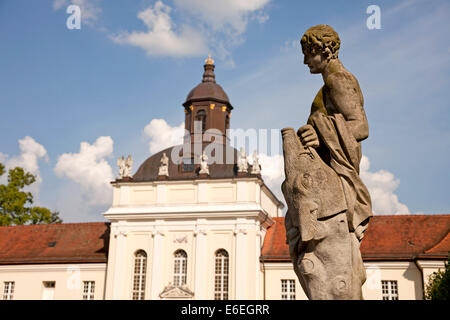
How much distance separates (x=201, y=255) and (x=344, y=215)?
32627 millimetres

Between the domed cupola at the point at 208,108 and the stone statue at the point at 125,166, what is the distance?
719cm

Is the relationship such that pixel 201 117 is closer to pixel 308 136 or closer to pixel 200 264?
pixel 200 264

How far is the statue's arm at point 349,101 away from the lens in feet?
16.1

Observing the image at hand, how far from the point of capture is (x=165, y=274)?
121ft

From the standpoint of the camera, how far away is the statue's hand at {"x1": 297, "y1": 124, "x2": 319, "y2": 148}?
191 inches

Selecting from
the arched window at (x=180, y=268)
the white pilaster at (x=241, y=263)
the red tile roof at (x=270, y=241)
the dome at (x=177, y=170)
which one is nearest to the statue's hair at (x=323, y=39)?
the red tile roof at (x=270, y=241)

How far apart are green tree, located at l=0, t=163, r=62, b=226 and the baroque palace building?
273cm

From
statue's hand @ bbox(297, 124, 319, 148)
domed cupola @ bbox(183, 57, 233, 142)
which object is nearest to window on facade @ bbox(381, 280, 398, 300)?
domed cupola @ bbox(183, 57, 233, 142)

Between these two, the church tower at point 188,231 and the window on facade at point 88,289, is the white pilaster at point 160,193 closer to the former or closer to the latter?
the church tower at point 188,231

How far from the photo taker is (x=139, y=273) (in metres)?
37.7

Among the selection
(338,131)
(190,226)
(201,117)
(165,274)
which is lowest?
(338,131)
